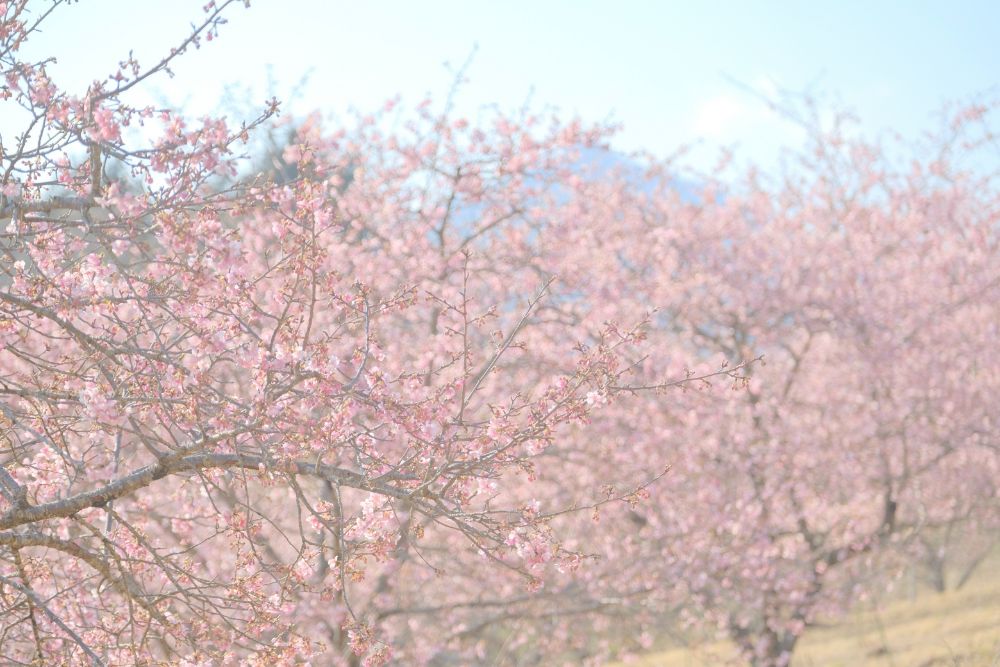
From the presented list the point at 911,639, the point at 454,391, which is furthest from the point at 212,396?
the point at 911,639

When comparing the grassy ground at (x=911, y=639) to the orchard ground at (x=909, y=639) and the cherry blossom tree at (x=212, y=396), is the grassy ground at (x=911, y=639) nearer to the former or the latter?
the orchard ground at (x=909, y=639)

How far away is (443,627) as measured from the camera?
Result: 12727mm

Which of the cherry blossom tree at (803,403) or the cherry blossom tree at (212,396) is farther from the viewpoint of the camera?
the cherry blossom tree at (803,403)

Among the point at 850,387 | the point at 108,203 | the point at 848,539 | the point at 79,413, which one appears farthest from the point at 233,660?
the point at 850,387

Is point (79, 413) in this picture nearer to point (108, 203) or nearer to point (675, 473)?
point (108, 203)

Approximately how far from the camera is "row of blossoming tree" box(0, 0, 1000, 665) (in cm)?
443

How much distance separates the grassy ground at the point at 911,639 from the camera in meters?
11.7

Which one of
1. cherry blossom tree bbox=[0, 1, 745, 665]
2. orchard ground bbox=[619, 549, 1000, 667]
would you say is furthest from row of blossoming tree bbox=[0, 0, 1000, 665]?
orchard ground bbox=[619, 549, 1000, 667]

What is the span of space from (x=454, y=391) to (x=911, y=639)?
47.2 feet

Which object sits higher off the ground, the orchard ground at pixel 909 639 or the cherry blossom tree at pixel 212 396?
the orchard ground at pixel 909 639

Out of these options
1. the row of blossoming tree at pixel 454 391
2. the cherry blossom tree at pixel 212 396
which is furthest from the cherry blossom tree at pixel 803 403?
the cherry blossom tree at pixel 212 396

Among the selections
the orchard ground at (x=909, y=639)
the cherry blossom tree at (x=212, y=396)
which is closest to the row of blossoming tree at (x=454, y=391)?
the cherry blossom tree at (x=212, y=396)

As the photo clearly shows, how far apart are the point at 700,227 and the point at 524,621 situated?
8119mm

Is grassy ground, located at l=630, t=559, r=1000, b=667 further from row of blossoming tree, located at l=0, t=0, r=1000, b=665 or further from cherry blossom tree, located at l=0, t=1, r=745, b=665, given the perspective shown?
cherry blossom tree, located at l=0, t=1, r=745, b=665
